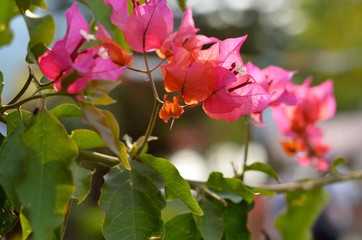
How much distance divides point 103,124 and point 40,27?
145 mm

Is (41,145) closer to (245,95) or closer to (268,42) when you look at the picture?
(245,95)

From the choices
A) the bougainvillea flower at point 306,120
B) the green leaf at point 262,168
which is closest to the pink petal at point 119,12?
the green leaf at point 262,168

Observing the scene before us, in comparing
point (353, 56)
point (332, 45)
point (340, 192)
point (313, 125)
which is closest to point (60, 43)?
point (313, 125)

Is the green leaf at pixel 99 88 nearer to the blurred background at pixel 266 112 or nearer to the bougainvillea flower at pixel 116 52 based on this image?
the bougainvillea flower at pixel 116 52

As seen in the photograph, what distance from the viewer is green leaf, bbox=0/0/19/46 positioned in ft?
2.24

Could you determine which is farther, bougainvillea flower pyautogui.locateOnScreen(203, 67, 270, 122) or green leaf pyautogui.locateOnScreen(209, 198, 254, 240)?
green leaf pyautogui.locateOnScreen(209, 198, 254, 240)

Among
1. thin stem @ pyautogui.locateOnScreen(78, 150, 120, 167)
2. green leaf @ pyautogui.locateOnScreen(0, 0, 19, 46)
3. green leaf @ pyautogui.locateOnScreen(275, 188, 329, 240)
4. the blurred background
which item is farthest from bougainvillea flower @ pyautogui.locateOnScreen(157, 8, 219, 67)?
the blurred background

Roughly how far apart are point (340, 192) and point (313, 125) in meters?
2.73

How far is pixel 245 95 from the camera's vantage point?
49cm

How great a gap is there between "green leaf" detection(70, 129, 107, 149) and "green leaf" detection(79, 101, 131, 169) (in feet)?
0.34

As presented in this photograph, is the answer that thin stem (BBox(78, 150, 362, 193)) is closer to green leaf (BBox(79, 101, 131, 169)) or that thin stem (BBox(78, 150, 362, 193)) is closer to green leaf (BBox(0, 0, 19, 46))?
green leaf (BBox(79, 101, 131, 169))

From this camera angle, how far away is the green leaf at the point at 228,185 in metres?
0.57

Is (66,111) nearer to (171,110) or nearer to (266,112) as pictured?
(171,110)

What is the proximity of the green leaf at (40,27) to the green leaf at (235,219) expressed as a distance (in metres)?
0.23
